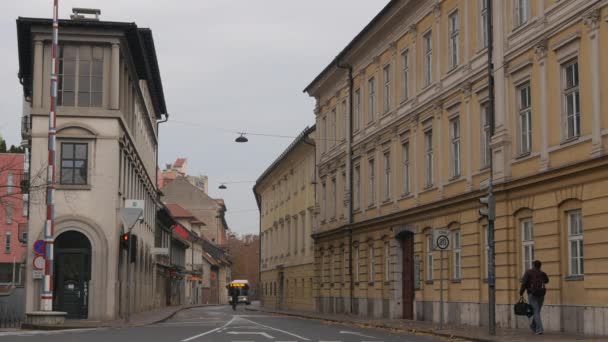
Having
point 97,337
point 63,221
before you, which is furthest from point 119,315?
point 97,337

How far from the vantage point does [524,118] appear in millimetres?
27641

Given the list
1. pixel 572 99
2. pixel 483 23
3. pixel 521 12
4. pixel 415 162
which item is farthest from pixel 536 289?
pixel 415 162

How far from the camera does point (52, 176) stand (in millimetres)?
30234

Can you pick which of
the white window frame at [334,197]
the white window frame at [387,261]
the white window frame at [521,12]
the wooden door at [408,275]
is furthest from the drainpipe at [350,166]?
the white window frame at [521,12]

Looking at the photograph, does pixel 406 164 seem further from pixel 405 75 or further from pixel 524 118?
pixel 524 118

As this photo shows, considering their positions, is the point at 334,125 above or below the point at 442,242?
above

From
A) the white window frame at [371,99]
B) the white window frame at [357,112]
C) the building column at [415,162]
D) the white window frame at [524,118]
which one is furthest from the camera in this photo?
the white window frame at [357,112]

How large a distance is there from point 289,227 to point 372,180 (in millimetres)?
27025

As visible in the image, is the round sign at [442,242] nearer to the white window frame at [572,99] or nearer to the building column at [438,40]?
the white window frame at [572,99]

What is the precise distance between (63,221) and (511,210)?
59.8 feet

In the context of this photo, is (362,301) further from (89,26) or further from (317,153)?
(89,26)

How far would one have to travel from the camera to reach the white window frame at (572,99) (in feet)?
80.0

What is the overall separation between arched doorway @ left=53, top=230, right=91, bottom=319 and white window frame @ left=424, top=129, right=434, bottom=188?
1325 cm

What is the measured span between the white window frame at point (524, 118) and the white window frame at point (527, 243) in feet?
6.41
